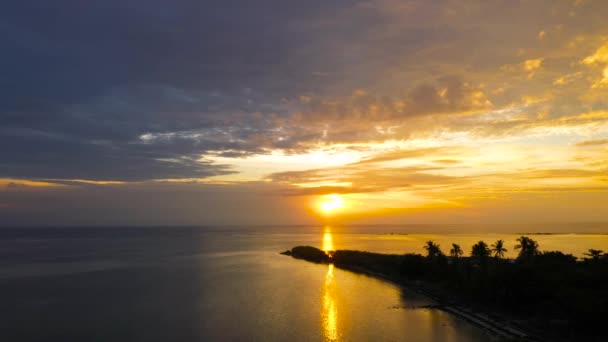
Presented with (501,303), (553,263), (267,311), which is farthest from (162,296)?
(553,263)

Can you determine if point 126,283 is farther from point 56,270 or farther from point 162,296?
point 56,270

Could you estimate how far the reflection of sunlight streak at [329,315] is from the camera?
37.5 metres

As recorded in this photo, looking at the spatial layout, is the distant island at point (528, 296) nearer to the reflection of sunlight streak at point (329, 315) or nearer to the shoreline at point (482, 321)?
the shoreline at point (482, 321)

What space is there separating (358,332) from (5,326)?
37599mm

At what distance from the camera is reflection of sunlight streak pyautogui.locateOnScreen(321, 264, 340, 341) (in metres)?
37.5

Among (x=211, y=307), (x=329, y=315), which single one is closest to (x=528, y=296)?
(x=329, y=315)

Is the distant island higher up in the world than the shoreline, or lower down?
higher up

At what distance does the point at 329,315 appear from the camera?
45281 millimetres

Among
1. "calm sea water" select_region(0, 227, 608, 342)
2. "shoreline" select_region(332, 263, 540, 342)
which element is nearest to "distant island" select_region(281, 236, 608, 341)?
Answer: "shoreline" select_region(332, 263, 540, 342)

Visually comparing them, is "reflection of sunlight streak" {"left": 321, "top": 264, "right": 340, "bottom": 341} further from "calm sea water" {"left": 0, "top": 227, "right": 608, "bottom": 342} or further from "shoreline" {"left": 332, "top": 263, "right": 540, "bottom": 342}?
"shoreline" {"left": 332, "top": 263, "right": 540, "bottom": 342}

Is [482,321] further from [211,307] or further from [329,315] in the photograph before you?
[211,307]

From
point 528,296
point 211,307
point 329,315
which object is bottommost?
point 211,307

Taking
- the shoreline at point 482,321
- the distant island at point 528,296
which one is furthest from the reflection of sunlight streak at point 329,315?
the distant island at point 528,296

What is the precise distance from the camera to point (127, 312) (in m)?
46.6
